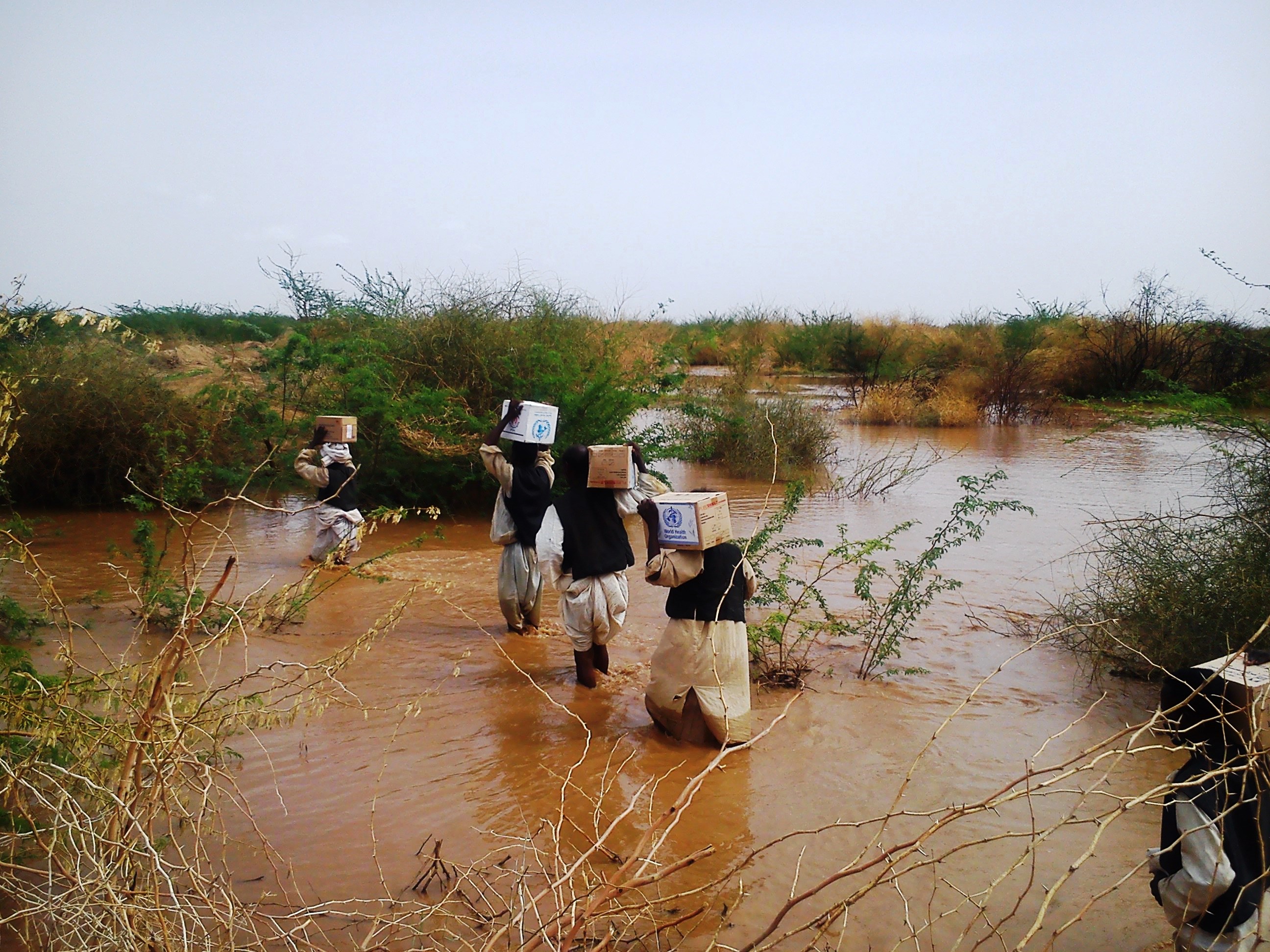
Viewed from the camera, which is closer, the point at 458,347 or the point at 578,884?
the point at 578,884

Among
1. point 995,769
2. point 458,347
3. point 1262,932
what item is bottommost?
point 995,769

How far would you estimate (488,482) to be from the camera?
1188cm

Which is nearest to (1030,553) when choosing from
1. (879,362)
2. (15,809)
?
(15,809)

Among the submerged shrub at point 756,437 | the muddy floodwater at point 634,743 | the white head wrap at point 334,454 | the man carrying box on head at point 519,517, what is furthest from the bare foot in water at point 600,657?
the submerged shrub at point 756,437

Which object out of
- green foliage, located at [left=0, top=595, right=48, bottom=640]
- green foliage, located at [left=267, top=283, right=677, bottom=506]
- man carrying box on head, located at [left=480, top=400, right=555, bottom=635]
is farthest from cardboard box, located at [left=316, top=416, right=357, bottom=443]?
green foliage, located at [left=0, top=595, right=48, bottom=640]

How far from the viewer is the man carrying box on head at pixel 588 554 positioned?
569 cm

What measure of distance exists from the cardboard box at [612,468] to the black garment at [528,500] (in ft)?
3.36

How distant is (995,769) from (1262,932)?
2.10 metres

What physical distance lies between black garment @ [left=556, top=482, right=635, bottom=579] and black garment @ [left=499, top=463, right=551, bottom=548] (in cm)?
86

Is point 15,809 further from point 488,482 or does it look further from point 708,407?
point 708,407

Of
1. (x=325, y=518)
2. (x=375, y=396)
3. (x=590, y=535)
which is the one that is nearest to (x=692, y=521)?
(x=590, y=535)

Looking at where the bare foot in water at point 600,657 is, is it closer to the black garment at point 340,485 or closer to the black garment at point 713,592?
the black garment at point 713,592

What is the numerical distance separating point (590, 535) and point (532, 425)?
45.4 inches

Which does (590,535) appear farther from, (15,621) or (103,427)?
(103,427)
